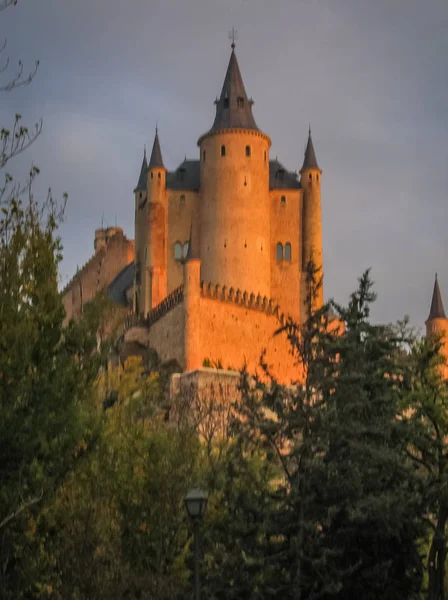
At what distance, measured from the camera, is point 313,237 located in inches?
2500

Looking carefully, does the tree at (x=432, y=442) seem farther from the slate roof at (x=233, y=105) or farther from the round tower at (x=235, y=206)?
the slate roof at (x=233, y=105)

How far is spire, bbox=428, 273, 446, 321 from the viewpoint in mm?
78875

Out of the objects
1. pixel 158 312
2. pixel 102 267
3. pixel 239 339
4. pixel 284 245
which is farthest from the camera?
pixel 102 267

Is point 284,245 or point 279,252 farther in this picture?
point 284,245

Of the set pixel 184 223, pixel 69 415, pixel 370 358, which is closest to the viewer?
pixel 69 415

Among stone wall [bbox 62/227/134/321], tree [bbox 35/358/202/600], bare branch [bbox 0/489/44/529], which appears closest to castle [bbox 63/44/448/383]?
stone wall [bbox 62/227/134/321]

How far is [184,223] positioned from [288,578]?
41.9 meters

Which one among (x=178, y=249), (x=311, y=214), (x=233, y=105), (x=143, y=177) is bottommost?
(x=178, y=249)

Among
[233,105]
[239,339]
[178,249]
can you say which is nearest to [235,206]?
[178,249]

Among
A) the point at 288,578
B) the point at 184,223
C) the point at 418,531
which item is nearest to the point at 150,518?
the point at 288,578

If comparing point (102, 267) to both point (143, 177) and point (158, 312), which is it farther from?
point (158, 312)

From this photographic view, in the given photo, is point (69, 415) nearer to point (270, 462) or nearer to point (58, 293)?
point (58, 293)

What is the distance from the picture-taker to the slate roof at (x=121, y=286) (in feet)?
217

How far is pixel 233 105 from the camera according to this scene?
6488 centimetres
